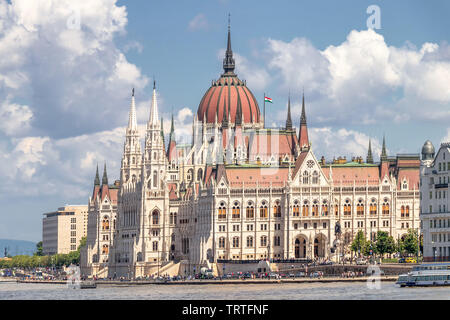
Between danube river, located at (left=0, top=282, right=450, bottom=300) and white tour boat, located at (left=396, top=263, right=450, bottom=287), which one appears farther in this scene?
white tour boat, located at (left=396, top=263, right=450, bottom=287)

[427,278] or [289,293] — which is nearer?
[289,293]

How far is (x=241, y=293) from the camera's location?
18000 centimetres

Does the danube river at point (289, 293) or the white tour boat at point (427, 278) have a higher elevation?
the white tour boat at point (427, 278)

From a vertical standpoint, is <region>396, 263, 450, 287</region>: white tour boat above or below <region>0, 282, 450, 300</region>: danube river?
above

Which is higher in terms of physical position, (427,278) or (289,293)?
(427,278)

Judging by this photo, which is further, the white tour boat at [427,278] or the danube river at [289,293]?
the white tour boat at [427,278]
